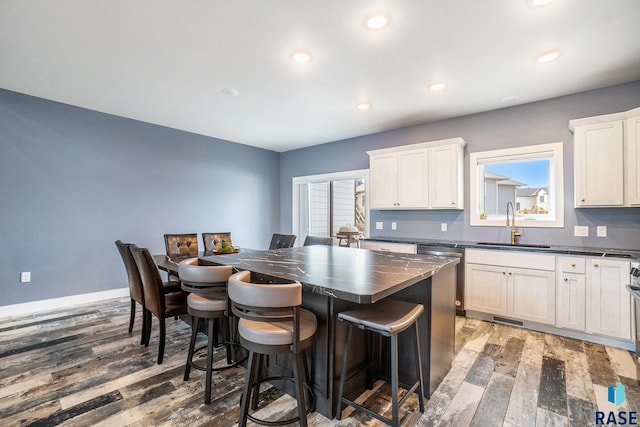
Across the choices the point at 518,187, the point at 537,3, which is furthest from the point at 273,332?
the point at 518,187

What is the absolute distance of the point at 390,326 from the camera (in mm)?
1505

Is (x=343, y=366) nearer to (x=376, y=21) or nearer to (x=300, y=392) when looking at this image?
(x=300, y=392)

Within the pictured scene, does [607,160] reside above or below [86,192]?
above

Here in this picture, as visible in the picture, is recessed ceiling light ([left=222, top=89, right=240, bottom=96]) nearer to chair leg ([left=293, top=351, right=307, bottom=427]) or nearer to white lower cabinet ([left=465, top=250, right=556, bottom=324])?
chair leg ([left=293, top=351, right=307, bottom=427])

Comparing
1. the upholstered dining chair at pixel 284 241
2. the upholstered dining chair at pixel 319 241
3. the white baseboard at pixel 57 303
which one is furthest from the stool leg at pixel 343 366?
the white baseboard at pixel 57 303

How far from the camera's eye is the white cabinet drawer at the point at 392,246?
3.92 meters

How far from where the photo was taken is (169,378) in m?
2.21

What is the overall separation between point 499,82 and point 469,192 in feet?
4.71

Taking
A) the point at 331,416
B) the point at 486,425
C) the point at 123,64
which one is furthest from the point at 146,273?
the point at 486,425

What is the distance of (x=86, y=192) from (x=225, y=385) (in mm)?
3531

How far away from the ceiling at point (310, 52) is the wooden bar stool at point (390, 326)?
2.03 m

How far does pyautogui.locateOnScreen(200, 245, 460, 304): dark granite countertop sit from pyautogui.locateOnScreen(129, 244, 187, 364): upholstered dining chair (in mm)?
488

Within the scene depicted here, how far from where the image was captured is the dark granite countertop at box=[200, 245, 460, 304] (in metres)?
1.45

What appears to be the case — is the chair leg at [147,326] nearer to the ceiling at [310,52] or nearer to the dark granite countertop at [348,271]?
the dark granite countertop at [348,271]
